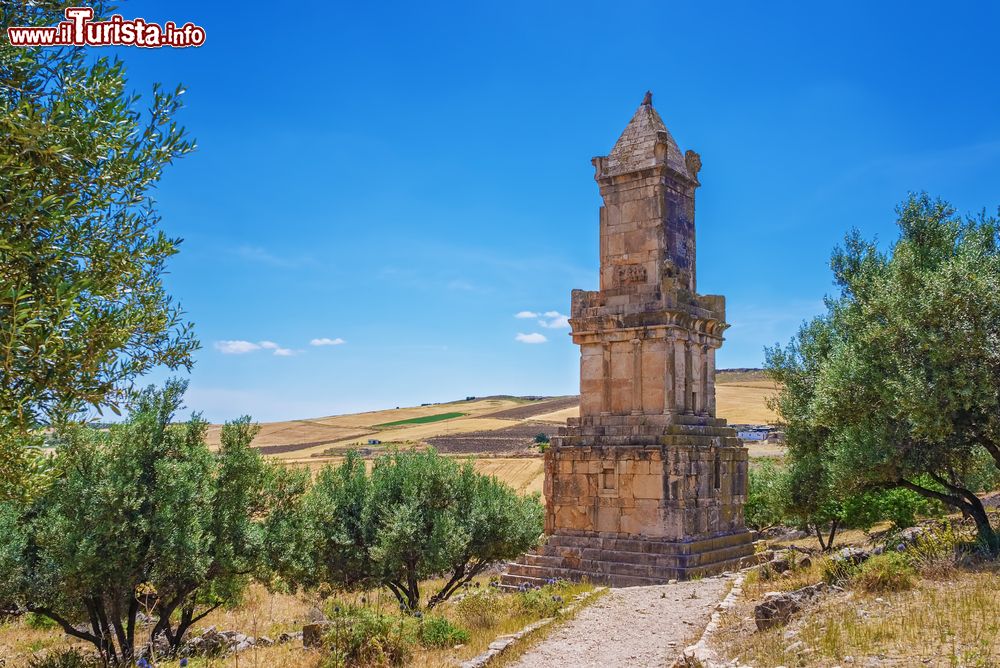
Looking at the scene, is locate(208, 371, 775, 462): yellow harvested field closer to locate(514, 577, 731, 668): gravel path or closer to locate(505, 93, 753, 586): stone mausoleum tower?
locate(505, 93, 753, 586): stone mausoleum tower

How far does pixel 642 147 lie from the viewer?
1761 centimetres

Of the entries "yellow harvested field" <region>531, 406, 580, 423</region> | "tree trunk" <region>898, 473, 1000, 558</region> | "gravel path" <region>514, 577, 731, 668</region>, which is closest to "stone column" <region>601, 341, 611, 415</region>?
"gravel path" <region>514, 577, 731, 668</region>

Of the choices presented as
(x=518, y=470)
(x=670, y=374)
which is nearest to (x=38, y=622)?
(x=670, y=374)

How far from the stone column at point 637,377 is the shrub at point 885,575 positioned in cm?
→ 650

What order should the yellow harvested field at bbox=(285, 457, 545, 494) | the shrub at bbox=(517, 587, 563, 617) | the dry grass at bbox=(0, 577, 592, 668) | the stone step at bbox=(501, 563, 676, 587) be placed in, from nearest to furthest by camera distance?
the dry grass at bbox=(0, 577, 592, 668) → the shrub at bbox=(517, 587, 563, 617) → the stone step at bbox=(501, 563, 676, 587) → the yellow harvested field at bbox=(285, 457, 545, 494)

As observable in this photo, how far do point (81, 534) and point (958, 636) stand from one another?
537 inches

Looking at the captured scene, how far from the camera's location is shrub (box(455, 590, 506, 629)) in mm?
12562

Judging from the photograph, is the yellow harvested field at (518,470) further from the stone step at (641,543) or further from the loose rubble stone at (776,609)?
the loose rubble stone at (776,609)

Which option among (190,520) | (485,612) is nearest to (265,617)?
(190,520)

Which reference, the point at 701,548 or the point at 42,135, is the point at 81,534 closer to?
the point at 42,135

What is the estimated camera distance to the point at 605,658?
1011cm

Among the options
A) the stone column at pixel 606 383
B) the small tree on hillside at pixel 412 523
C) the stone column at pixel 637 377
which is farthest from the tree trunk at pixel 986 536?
the small tree on hillside at pixel 412 523

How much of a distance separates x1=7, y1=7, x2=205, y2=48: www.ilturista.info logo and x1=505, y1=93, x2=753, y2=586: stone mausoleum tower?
10765 millimetres

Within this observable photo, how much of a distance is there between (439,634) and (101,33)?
928 centimetres
